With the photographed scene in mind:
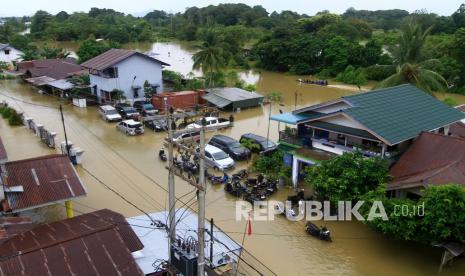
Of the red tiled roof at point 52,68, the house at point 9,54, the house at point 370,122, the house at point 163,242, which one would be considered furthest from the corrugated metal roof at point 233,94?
the house at point 9,54

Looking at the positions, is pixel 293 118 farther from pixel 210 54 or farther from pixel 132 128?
pixel 210 54

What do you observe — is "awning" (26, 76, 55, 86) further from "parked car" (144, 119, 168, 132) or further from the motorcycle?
the motorcycle

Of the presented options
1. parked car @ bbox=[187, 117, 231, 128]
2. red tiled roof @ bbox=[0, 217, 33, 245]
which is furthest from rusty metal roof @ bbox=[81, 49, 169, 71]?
red tiled roof @ bbox=[0, 217, 33, 245]

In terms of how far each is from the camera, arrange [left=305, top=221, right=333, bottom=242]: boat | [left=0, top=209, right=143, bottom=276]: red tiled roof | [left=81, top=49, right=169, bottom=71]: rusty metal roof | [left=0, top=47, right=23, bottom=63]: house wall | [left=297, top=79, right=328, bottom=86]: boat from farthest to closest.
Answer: [left=0, top=47, right=23, bottom=63]: house wall → [left=297, top=79, right=328, bottom=86]: boat → [left=81, top=49, right=169, bottom=71]: rusty metal roof → [left=305, top=221, right=333, bottom=242]: boat → [left=0, top=209, right=143, bottom=276]: red tiled roof

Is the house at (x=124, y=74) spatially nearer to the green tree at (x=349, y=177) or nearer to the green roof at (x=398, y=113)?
the green roof at (x=398, y=113)

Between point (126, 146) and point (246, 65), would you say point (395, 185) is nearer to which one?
point (126, 146)

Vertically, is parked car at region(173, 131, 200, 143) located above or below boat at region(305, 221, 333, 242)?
above
